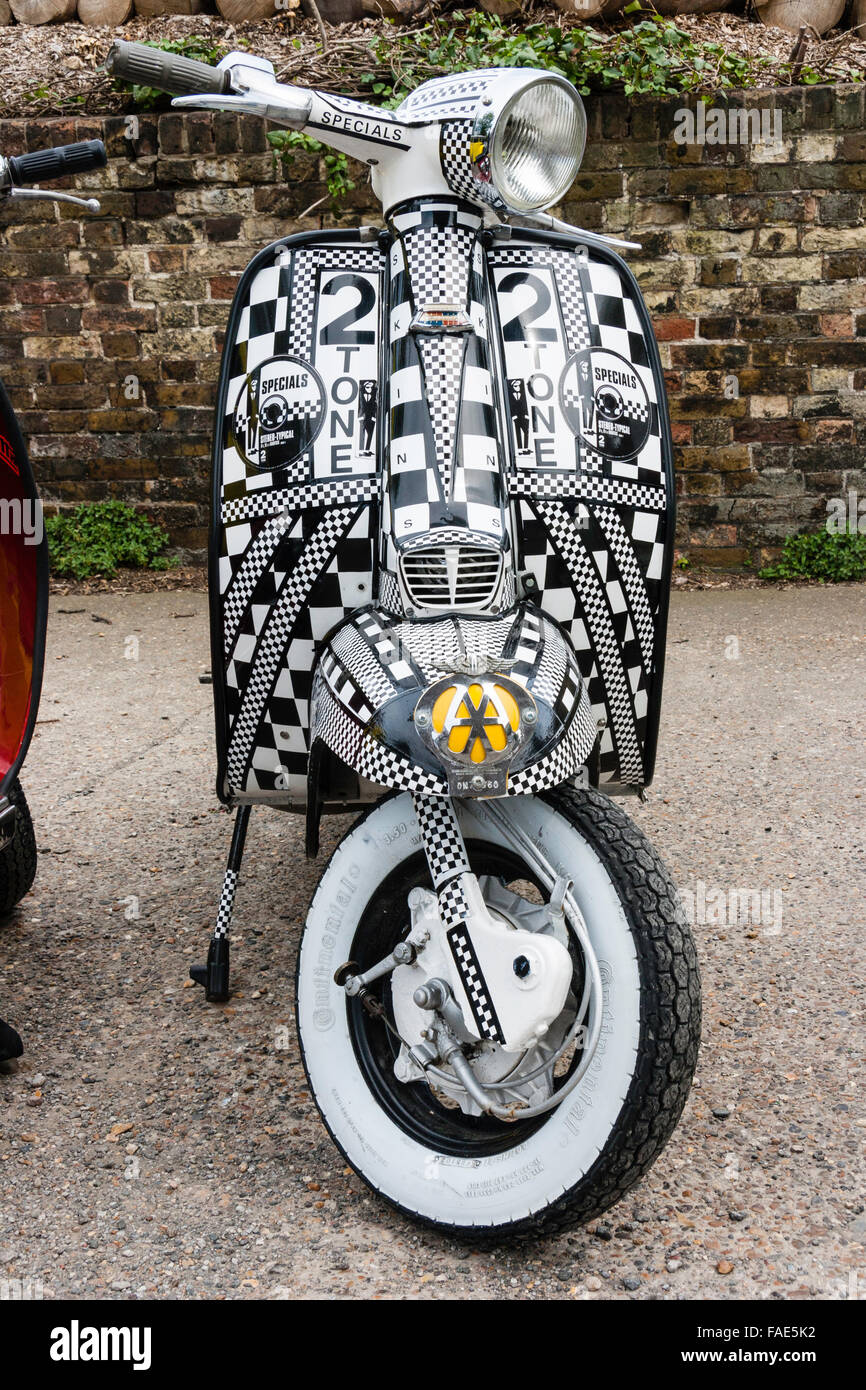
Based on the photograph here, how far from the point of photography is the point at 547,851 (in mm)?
1558

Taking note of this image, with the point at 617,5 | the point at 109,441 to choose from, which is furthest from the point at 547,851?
the point at 617,5

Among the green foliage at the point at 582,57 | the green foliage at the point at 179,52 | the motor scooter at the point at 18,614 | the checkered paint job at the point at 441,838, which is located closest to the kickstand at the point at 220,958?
the motor scooter at the point at 18,614

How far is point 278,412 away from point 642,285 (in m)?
4.02

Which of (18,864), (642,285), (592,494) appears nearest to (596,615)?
(592,494)

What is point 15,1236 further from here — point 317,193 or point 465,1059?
point 317,193

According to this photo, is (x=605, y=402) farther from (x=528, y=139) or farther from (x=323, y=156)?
(x=323, y=156)

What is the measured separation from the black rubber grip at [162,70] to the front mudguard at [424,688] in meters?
0.83

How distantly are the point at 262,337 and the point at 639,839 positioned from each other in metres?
1.10

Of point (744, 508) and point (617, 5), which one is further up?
point (617, 5)

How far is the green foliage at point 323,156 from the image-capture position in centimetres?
545

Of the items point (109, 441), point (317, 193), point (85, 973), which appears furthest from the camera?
point (109, 441)

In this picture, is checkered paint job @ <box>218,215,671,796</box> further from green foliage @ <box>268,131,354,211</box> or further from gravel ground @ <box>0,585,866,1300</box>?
green foliage @ <box>268,131,354,211</box>

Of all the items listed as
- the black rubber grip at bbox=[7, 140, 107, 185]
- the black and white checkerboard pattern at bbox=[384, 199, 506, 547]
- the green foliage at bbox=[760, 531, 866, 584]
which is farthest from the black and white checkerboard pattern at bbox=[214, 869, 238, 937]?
the green foliage at bbox=[760, 531, 866, 584]

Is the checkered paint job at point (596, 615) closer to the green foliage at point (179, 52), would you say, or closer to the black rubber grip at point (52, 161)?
the black rubber grip at point (52, 161)
